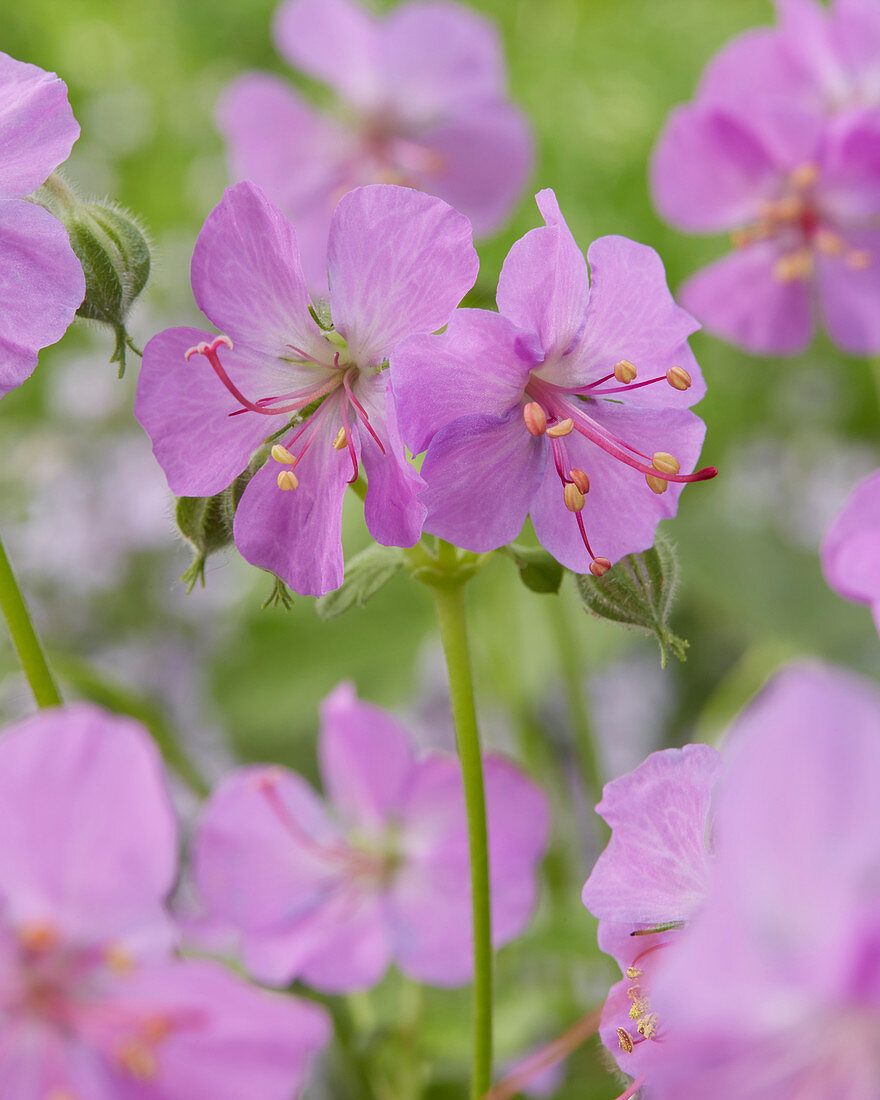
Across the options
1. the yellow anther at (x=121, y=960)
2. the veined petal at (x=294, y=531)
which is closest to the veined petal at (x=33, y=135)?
the veined petal at (x=294, y=531)

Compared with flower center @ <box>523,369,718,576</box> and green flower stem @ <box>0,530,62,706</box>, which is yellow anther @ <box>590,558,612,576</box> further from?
green flower stem @ <box>0,530,62,706</box>

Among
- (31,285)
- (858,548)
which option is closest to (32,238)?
(31,285)

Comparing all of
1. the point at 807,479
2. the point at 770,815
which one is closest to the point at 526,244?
the point at 770,815

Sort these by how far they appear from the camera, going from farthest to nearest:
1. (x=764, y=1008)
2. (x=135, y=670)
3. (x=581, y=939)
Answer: (x=135, y=670) → (x=581, y=939) → (x=764, y=1008)

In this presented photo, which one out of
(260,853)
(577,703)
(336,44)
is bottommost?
(577,703)

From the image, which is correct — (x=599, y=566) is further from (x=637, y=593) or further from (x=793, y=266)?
(x=793, y=266)

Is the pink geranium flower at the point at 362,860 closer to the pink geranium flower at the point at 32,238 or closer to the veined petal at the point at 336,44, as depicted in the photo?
the pink geranium flower at the point at 32,238

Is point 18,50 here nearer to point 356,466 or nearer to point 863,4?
point 863,4
